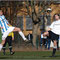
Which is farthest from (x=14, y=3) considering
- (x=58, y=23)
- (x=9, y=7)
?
(x=58, y=23)

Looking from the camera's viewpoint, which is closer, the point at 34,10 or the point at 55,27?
the point at 55,27

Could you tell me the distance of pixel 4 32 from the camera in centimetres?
1162

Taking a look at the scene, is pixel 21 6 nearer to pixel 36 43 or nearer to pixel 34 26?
pixel 34 26

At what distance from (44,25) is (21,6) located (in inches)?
150

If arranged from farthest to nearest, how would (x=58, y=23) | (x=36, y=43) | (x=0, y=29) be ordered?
1. (x=36, y=43)
2. (x=58, y=23)
3. (x=0, y=29)

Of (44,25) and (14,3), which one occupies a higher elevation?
(14,3)

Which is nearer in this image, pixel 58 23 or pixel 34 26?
pixel 58 23

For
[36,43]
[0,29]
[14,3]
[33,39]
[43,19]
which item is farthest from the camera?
[43,19]

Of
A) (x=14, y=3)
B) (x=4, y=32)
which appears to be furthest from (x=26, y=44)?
(x=4, y=32)

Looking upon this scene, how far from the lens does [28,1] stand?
→ 91.5ft

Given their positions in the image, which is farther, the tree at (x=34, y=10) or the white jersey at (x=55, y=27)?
the tree at (x=34, y=10)

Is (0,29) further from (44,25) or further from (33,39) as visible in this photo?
(44,25)

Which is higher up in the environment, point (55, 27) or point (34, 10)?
point (34, 10)

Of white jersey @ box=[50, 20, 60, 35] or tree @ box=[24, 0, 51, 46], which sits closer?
white jersey @ box=[50, 20, 60, 35]
